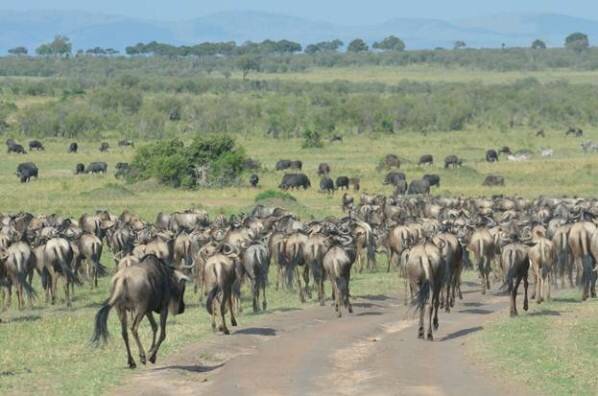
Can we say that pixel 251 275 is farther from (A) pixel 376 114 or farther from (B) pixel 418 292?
(A) pixel 376 114

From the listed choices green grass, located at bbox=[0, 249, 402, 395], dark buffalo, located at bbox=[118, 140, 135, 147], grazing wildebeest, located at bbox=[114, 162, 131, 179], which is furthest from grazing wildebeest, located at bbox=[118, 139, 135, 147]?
green grass, located at bbox=[0, 249, 402, 395]

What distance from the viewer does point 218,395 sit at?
19.6m

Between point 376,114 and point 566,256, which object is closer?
point 566,256

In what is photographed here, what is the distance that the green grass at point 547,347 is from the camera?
20406 millimetres

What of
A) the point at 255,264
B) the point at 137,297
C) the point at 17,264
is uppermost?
the point at 137,297

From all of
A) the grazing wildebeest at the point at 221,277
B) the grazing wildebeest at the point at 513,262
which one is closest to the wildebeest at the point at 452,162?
the grazing wildebeest at the point at 513,262

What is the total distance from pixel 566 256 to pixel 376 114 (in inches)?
3894

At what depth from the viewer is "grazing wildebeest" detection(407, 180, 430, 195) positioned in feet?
226

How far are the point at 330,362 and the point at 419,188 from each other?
155 ft

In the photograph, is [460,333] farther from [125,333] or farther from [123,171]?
[123,171]

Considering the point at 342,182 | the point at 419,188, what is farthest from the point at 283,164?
the point at 419,188

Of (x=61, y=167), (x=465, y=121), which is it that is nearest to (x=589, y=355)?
(x=61, y=167)

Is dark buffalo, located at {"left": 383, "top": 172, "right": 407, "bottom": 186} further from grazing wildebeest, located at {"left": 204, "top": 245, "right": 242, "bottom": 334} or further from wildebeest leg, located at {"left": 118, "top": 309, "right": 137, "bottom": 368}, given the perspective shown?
wildebeest leg, located at {"left": 118, "top": 309, "right": 137, "bottom": 368}

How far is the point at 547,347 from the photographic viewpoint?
23.5m
